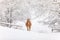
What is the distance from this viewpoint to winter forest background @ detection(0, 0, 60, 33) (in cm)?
139

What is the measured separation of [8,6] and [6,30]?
31cm

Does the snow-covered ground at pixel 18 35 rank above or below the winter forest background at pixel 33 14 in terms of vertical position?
below

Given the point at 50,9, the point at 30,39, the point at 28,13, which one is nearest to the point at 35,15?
the point at 28,13

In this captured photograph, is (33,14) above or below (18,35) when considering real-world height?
above

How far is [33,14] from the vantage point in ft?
4.63

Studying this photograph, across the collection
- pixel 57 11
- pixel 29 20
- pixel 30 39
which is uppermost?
pixel 57 11

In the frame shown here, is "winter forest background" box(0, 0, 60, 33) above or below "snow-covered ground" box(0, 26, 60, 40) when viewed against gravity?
above

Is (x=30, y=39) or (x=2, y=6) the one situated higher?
(x=2, y=6)

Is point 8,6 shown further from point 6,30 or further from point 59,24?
point 59,24

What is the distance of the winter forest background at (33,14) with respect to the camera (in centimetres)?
139

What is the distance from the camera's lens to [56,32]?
1.38 metres

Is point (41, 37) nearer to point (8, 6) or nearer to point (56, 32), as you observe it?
point (56, 32)

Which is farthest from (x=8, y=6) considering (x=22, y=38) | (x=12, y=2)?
(x=22, y=38)

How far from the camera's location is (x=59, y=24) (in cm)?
139
